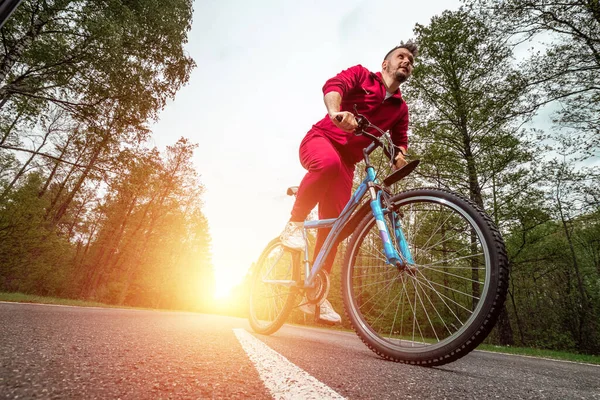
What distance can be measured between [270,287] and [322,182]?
174 cm

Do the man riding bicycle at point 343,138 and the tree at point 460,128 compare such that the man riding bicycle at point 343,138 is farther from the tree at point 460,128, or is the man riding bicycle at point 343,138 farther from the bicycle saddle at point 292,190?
the tree at point 460,128

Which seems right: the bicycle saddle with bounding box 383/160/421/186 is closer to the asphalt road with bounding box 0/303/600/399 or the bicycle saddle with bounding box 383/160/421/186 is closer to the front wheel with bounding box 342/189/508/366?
the front wheel with bounding box 342/189/508/366

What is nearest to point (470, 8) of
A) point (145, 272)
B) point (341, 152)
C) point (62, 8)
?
point (341, 152)

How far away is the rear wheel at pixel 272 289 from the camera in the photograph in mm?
3096

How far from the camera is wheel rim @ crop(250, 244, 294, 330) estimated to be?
11.0 feet

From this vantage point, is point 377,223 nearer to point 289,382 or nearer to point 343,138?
point 343,138

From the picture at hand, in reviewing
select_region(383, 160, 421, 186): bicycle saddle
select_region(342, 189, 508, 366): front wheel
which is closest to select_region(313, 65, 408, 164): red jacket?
select_region(383, 160, 421, 186): bicycle saddle

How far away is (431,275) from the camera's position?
2.00 metres

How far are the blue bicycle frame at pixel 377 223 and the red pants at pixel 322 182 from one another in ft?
0.43

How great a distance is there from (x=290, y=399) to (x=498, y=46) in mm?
13549

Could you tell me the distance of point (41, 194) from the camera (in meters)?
23.6

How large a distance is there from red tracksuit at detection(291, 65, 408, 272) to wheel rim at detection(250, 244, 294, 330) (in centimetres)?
75

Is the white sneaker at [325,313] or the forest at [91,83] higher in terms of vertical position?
the forest at [91,83]

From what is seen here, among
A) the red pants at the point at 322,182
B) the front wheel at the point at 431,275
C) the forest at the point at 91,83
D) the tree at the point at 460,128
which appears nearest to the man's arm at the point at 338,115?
the red pants at the point at 322,182
